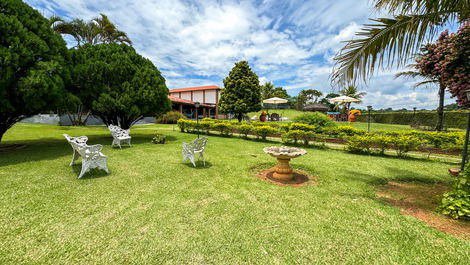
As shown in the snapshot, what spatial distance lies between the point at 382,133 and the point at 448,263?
26.6 ft

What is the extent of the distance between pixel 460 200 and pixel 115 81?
12250 mm

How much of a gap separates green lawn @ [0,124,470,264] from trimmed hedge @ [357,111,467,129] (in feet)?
61.7

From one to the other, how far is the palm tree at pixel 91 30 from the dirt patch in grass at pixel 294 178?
20.1m

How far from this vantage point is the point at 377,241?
8.02ft

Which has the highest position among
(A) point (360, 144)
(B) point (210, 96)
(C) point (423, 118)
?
(B) point (210, 96)

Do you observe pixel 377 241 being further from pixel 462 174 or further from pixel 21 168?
pixel 21 168

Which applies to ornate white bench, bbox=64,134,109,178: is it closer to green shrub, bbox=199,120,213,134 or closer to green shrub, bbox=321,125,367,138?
green shrub, bbox=199,120,213,134

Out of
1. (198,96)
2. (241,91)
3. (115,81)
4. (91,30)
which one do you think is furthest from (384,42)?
(198,96)

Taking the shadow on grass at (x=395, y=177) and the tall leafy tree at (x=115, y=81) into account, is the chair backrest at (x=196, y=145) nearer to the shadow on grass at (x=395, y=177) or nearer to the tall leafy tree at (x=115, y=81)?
the shadow on grass at (x=395, y=177)

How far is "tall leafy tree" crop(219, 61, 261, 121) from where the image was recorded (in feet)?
57.7

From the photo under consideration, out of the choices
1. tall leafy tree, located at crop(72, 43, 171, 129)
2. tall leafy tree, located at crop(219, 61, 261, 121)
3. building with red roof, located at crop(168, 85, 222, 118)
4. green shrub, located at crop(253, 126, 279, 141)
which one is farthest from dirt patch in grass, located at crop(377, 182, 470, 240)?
building with red roof, located at crop(168, 85, 222, 118)

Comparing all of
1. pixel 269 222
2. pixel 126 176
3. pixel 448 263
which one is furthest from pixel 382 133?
pixel 126 176

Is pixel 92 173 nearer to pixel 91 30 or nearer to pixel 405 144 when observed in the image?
pixel 405 144

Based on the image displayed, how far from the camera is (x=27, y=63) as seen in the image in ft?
19.9
